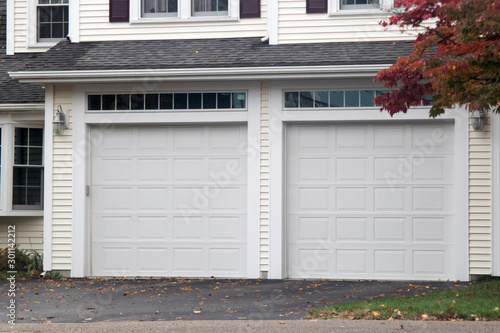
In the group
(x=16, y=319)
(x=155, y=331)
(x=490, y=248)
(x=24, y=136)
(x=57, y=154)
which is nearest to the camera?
(x=155, y=331)

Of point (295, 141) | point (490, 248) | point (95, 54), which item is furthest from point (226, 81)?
point (490, 248)

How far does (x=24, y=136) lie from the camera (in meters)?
13.3

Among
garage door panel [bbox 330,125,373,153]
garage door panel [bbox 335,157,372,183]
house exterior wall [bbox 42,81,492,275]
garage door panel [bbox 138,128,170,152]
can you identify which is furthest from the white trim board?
garage door panel [bbox 335,157,372,183]

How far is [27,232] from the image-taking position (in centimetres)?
1331

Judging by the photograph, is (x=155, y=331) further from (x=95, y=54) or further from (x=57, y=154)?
(x=95, y=54)

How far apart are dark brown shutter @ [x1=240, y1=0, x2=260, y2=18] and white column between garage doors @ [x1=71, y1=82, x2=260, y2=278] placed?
64.0 inches

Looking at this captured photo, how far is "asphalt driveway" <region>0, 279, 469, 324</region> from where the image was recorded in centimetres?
859

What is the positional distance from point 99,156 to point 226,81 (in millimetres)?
2565

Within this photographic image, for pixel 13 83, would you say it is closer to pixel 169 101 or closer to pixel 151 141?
pixel 151 141

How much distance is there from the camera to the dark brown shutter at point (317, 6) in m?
12.1

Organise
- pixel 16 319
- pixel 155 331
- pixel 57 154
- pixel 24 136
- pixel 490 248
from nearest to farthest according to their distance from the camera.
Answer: pixel 155 331 < pixel 16 319 < pixel 490 248 < pixel 57 154 < pixel 24 136

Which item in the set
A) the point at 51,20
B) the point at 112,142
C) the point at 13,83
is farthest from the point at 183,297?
the point at 51,20

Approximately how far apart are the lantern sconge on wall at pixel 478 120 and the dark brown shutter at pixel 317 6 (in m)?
3.01

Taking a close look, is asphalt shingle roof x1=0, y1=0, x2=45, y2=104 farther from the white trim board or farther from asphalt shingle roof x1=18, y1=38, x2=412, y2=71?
asphalt shingle roof x1=18, y1=38, x2=412, y2=71
